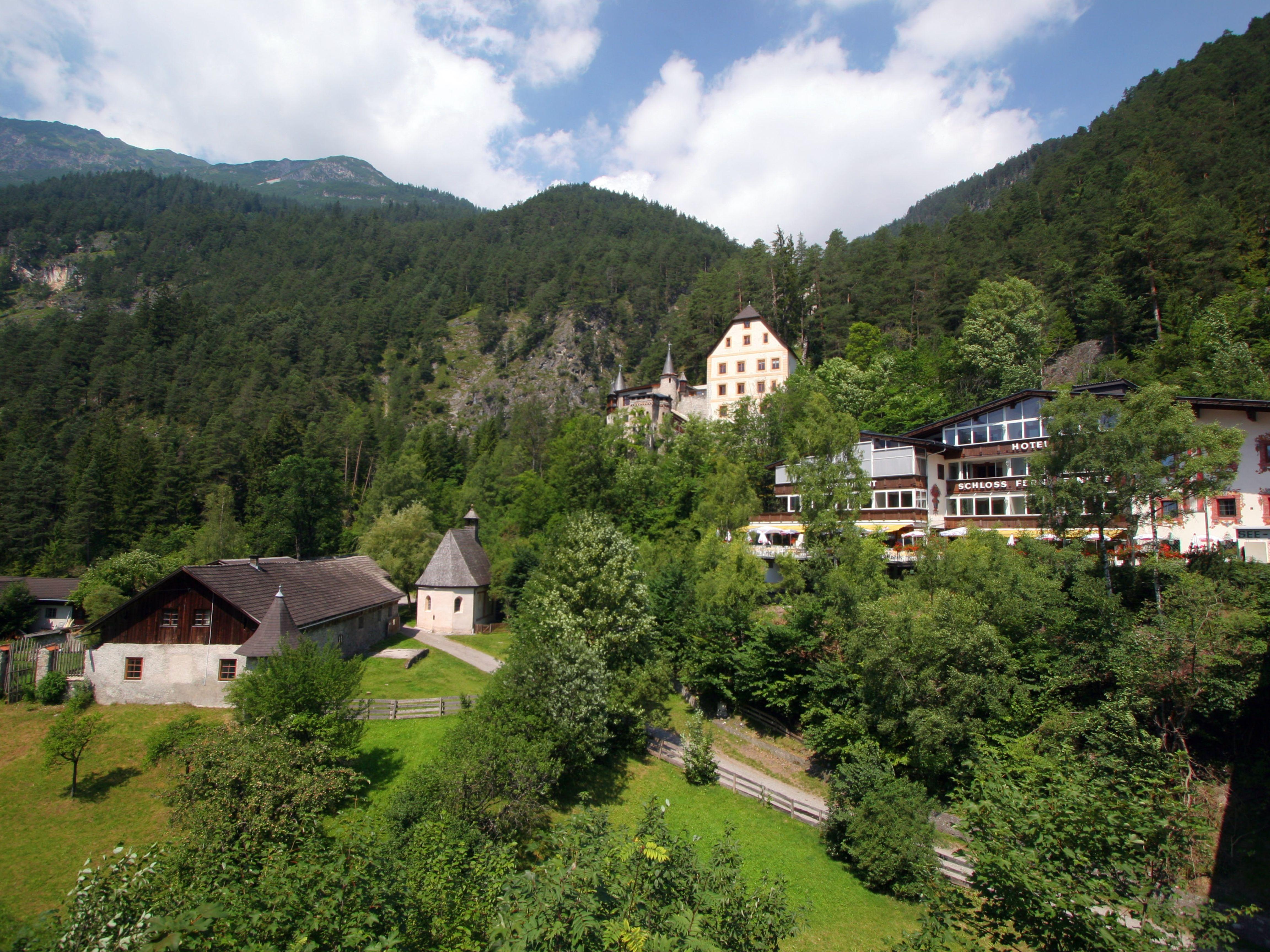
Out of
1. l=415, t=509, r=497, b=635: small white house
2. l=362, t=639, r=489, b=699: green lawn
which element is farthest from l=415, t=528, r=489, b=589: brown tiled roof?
l=362, t=639, r=489, b=699: green lawn

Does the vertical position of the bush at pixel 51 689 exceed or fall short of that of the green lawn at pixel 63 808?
it exceeds it

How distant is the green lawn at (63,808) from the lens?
1406 cm

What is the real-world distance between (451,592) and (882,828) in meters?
31.1

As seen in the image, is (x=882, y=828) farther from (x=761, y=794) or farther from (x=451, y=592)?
(x=451, y=592)

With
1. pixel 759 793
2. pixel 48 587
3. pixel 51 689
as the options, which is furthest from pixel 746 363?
pixel 48 587

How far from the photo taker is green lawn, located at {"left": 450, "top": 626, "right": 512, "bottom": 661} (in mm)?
36750

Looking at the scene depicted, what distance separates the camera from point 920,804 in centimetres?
1858

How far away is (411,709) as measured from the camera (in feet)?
79.9

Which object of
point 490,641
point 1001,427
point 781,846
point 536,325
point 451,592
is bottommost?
point 781,846

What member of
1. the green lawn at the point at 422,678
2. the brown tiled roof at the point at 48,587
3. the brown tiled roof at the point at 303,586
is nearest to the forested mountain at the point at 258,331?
the brown tiled roof at the point at 48,587

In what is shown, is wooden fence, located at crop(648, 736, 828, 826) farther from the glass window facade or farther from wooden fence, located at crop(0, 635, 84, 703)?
the glass window facade

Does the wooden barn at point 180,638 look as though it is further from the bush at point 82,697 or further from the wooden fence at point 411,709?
the wooden fence at point 411,709

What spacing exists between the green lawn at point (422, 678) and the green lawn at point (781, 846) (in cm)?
789

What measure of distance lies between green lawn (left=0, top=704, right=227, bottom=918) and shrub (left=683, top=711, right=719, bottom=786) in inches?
651
